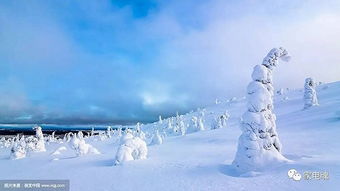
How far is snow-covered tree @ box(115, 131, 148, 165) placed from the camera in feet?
53.7

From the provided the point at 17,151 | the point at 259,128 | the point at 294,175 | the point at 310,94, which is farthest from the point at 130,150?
the point at 310,94

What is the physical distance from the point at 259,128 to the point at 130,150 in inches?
284

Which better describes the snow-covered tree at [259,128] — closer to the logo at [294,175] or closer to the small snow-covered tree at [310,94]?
the logo at [294,175]

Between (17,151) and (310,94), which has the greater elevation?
(310,94)

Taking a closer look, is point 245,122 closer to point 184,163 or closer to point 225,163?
point 225,163

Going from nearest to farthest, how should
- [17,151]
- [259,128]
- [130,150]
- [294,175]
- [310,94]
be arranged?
[294,175], [259,128], [130,150], [17,151], [310,94]

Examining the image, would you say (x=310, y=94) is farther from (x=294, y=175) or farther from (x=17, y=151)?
(x=294, y=175)

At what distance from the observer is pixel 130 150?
16922 mm

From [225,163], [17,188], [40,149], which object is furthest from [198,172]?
[40,149]

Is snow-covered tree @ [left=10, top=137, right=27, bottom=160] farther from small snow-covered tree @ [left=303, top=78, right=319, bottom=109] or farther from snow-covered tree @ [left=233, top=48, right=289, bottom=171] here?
small snow-covered tree @ [left=303, top=78, right=319, bottom=109]

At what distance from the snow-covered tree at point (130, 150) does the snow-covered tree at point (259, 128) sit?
6074 millimetres

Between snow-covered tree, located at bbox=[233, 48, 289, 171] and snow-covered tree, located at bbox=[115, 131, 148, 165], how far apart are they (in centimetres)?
607

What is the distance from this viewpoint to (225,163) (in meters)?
14.2

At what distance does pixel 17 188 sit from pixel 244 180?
285 inches
